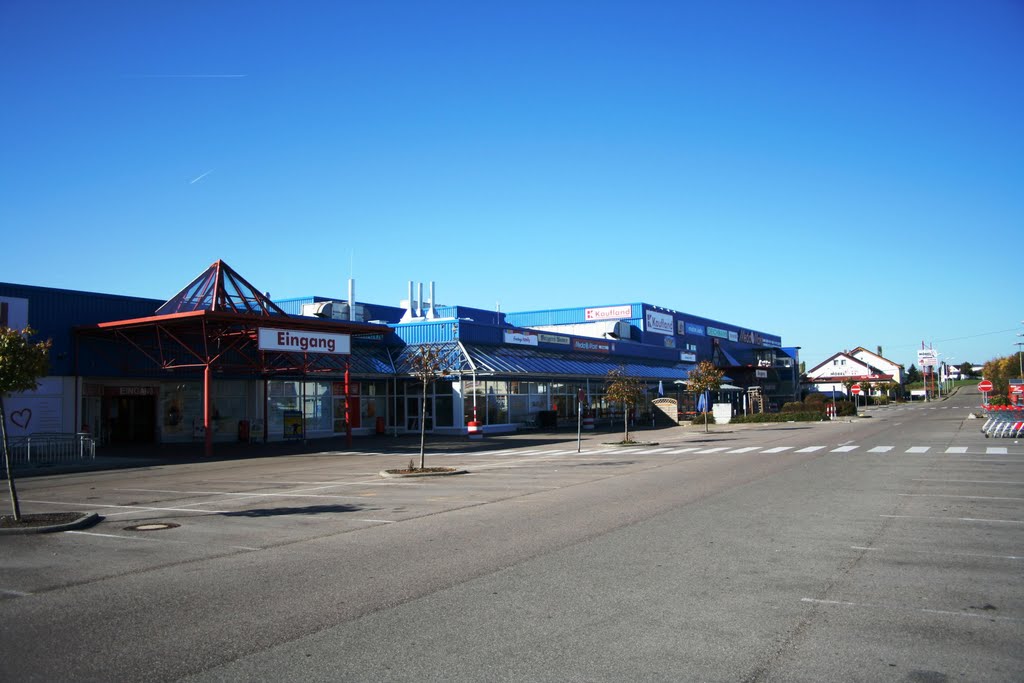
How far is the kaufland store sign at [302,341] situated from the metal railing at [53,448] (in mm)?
6947

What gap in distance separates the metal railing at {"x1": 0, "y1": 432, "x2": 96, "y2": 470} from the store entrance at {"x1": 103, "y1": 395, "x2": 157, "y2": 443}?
24.3ft

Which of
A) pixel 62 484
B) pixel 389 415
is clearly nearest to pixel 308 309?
pixel 389 415

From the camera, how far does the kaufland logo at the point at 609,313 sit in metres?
72.9

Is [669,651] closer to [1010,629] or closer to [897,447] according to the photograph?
[1010,629]

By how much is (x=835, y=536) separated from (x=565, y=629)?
5607mm

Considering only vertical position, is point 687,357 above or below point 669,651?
above

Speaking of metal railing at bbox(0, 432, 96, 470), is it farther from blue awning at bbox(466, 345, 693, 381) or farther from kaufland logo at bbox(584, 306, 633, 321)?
kaufland logo at bbox(584, 306, 633, 321)

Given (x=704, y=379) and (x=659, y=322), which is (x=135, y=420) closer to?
(x=704, y=379)

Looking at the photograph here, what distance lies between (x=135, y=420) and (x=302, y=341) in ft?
34.8

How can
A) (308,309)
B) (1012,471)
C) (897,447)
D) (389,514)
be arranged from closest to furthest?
1. (389,514)
2. (1012,471)
3. (897,447)
4. (308,309)

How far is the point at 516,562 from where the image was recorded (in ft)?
29.6

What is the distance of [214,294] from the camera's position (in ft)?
102

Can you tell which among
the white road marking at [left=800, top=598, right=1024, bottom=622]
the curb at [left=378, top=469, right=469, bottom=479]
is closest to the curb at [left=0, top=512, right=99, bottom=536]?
the curb at [left=378, top=469, right=469, bottom=479]

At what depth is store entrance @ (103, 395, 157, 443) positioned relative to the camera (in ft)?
117
